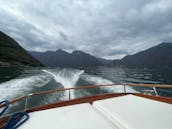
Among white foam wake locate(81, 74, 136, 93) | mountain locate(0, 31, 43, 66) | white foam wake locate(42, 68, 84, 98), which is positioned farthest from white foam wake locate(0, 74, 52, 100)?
mountain locate(0, 31, 43, 66)

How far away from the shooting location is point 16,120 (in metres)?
2.29

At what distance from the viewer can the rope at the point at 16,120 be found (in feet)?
6.93

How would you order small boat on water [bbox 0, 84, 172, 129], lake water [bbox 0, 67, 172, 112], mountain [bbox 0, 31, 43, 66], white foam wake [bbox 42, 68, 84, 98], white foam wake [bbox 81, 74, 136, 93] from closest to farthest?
small boat on water [bbox 0, 84, 172, 129]
lake water [bbox 0, 67, 172, 112]
white foam wake [bbox 81, 74, 136, 93]
white foam wake [bbox 42, 68, 84, 98]
mountain [bbox 0, 31, 43, 66]

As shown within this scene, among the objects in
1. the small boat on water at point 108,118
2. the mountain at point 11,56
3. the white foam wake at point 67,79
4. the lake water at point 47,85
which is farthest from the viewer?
the mountain at point 11,56

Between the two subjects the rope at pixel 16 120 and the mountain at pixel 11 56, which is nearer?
the rope at pixel 16 120

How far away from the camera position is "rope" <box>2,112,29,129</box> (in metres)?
2.11

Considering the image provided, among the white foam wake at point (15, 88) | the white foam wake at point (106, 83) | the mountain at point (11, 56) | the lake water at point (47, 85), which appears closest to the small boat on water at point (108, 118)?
the lake water at point (47, 85)

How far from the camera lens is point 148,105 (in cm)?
291

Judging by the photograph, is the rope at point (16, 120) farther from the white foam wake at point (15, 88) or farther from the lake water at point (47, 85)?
the white foam wake at point (15, 88)

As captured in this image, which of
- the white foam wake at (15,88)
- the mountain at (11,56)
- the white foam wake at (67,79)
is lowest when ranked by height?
the white foam wake at (15,88)

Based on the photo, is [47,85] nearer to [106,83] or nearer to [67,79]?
[67,79]

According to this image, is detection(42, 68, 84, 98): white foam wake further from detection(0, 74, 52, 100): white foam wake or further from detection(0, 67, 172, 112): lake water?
detection(0, 74, 52, 100): white foam wake

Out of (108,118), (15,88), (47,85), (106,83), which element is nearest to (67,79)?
(47,85)

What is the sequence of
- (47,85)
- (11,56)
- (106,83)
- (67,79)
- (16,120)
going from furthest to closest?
(11,56), (67,79), (106,83), (47,85), (16,120)
